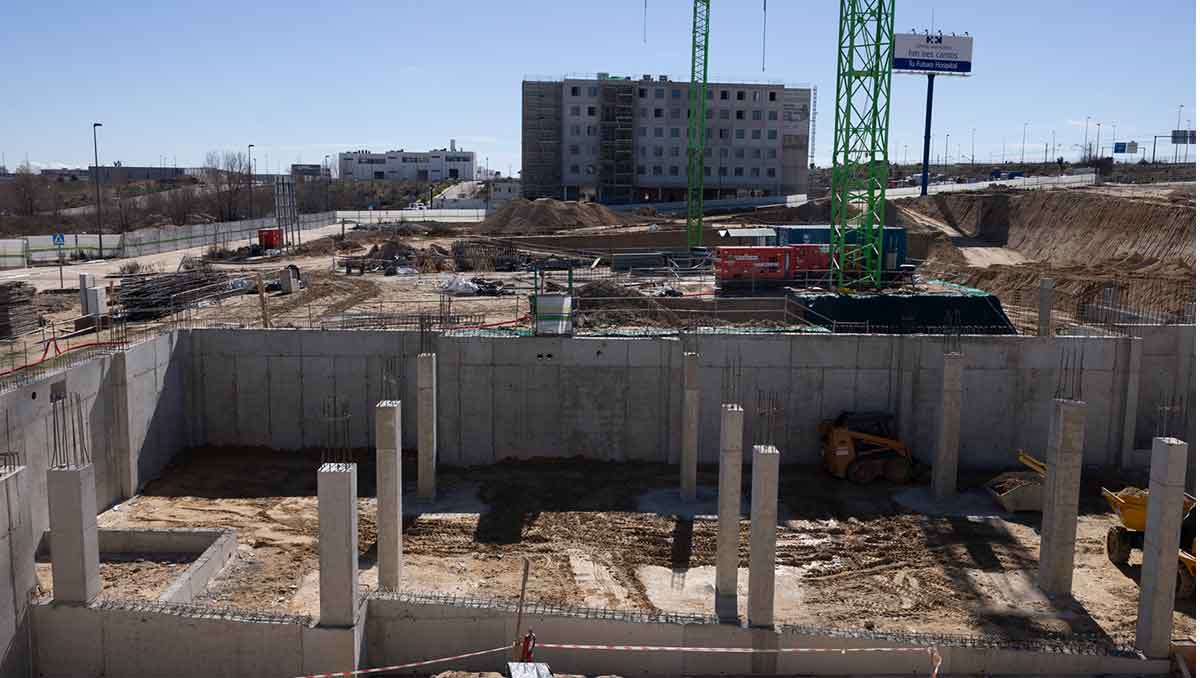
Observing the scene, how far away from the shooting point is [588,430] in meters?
20.7

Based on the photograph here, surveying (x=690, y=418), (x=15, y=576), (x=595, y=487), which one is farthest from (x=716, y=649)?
(x=15, y=576)

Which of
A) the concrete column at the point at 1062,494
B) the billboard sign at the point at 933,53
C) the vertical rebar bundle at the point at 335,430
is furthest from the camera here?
the billboard sign at the point at 933,53

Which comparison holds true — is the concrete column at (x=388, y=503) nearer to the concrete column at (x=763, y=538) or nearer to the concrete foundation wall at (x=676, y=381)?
the concrete column at (x=763, y=538)

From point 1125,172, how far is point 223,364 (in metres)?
97.2

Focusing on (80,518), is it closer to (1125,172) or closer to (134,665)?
(134,665)

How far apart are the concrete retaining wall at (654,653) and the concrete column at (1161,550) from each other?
1.17ft

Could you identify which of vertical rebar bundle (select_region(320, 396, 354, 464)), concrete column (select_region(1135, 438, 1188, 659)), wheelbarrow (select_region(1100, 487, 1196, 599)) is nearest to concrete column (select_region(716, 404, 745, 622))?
concrete column (select_region(1135, 438, 1188, 659))

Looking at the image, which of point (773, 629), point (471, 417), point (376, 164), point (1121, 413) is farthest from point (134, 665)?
point (376, 164)

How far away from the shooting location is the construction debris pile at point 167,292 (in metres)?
25.9

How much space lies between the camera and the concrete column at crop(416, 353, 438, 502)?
58.3 feet

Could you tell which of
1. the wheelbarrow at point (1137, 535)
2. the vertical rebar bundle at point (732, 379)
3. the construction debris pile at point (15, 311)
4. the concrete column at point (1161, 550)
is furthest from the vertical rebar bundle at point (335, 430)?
the concrete column at point (1161, 550)

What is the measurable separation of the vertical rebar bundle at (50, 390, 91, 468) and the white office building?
134029mm

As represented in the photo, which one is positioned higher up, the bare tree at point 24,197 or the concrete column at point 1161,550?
the bare tree at point 24,197

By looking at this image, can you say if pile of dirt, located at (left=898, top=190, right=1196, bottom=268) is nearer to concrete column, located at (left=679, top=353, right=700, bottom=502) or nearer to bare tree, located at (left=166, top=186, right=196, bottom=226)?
concrete column, located at (left=679, top=353, right=700, bottom=502)
